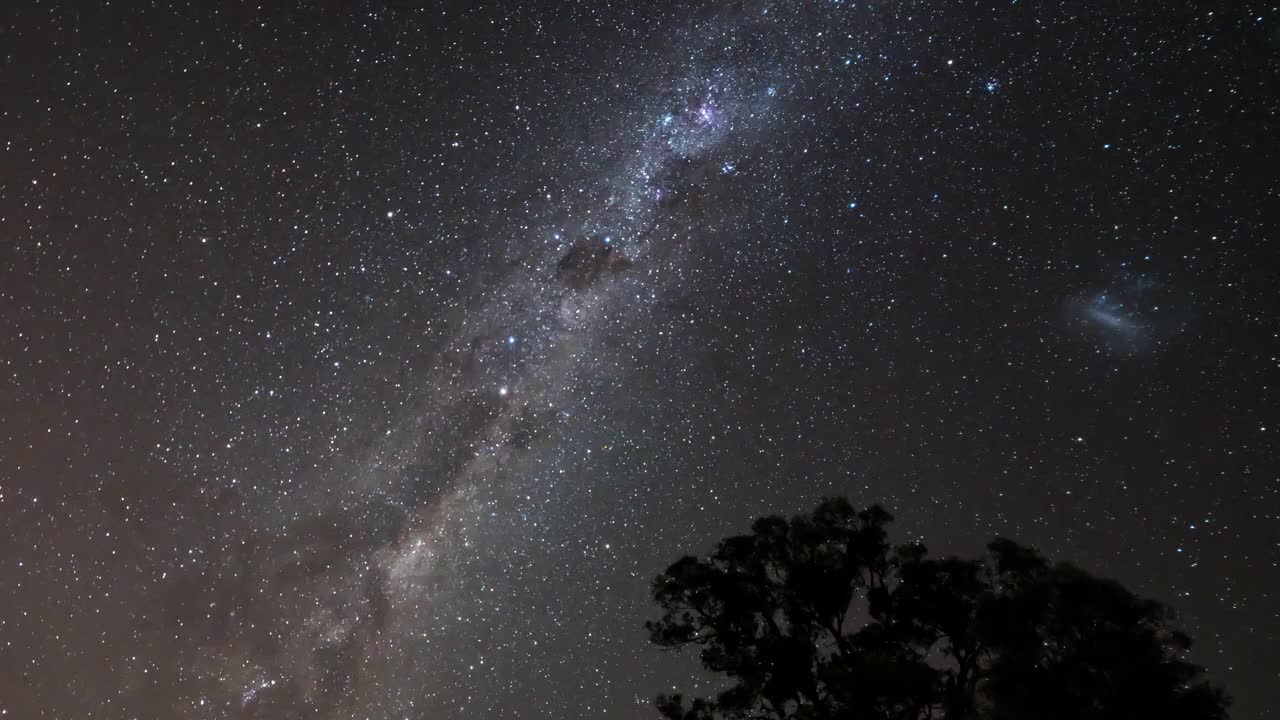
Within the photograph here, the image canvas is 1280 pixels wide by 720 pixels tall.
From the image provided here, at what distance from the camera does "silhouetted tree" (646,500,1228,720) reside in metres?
9.28

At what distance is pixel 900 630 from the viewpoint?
1312 centimetres

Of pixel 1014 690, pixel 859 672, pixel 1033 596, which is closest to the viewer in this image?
pixel 1014 690

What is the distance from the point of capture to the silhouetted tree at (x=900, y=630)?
30.5 ft

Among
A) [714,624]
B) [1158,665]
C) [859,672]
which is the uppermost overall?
[714,624]

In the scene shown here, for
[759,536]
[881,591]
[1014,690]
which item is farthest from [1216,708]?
[759,536]

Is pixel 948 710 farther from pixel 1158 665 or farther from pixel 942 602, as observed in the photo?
pixel 1158 665

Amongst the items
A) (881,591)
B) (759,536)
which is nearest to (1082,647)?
(881,591)

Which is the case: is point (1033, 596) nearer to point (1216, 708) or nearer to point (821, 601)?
point (1216, 708)

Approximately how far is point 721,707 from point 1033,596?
527cm

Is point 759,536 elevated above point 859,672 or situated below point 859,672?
above

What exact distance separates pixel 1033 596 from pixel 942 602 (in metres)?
2.74

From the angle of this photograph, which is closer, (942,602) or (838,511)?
(942,602)

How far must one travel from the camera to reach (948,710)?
1170 cm

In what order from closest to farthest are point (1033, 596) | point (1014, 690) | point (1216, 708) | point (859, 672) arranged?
A: point (1216, 708) < point (1014, 690) < point (1033, 596) < point (859, 672)
